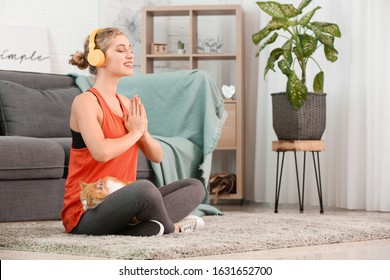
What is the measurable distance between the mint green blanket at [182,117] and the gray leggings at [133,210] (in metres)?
1.13

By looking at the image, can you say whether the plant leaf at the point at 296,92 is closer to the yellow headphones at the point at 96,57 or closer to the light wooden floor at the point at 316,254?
the light wooden floor at the point at 316,254

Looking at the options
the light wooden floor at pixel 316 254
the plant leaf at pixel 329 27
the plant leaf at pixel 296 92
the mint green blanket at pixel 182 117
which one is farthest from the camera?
the plant leaf at pixel 329 27

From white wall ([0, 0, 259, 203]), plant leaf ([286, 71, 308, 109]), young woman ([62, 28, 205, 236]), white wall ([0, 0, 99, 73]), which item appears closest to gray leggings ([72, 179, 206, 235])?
young woman ([62, 28, 205, 236])

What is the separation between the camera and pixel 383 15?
5.34 metres

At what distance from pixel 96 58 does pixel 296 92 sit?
2.31 meters

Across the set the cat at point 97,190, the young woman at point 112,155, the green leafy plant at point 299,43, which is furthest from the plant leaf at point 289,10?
the cat at point 97,190

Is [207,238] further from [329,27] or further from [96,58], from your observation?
[329,27]

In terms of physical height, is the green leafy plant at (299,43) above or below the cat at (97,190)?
above

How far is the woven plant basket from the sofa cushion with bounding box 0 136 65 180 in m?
1.67

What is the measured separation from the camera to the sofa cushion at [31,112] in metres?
4.61

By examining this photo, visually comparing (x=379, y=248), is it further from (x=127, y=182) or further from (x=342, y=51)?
(x=342, y=51)

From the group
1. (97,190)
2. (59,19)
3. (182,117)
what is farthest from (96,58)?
(59,19)

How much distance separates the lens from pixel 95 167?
3037mm

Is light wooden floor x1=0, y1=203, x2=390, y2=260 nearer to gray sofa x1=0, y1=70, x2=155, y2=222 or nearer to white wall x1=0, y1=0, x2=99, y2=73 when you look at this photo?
gray sofa x1=0, y1=70, x2=155, y2=222
